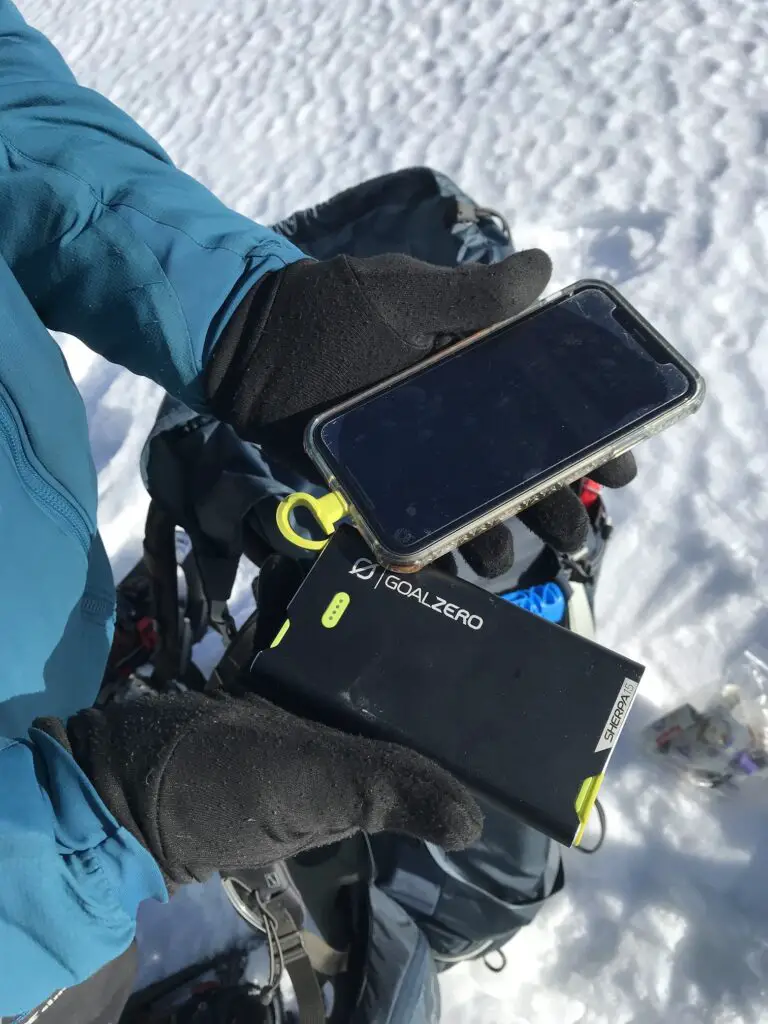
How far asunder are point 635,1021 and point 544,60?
Answer: 107 inches

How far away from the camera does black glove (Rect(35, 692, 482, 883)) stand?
730mm

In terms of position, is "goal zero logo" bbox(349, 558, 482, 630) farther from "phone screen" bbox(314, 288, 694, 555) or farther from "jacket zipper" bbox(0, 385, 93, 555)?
"jacket zipper" bbox(0, 385, 93, 555)

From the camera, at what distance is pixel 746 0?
2422 mm

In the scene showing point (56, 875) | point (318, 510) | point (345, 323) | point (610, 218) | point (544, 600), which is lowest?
point (56, 875)

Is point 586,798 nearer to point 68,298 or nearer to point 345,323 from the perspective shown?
point 345,323

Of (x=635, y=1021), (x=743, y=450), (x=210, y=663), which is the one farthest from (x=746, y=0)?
(x=635, y=1021)

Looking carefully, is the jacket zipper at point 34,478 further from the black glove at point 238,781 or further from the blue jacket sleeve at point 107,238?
the black glove at point 238,781

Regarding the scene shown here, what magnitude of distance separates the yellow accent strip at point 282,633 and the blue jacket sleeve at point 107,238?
1.12 feet

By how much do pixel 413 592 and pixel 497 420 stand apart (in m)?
0.23

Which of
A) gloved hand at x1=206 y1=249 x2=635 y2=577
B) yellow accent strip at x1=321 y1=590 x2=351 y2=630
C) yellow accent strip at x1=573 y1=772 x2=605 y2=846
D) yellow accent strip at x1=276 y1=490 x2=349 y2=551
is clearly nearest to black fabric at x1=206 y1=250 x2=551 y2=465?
gloved hand at x1=206 y1=249 x2=635 y2=577

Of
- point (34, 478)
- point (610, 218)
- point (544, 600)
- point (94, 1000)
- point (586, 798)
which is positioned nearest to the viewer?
point (586, 798)

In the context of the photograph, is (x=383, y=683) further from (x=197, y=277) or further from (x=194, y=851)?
(x=197, y=277)

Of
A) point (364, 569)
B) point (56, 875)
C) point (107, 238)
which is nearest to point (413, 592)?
point (364, 569)

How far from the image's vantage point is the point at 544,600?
3.90ft
